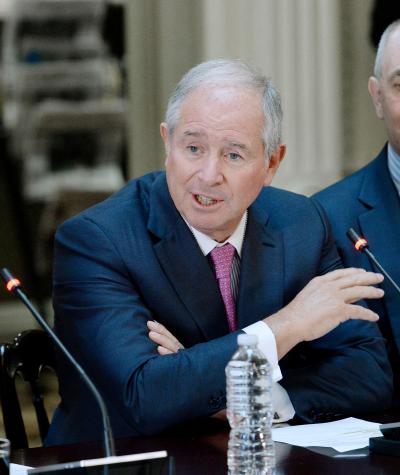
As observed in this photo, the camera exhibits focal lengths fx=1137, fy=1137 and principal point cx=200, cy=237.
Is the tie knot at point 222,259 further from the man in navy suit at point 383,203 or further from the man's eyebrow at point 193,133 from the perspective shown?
the man in navy suit at point 383,203

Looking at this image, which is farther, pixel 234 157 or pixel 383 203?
pixel 383 203

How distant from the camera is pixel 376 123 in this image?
5.23 meters

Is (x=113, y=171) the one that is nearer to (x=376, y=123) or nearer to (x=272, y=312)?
(x=376, y=123)

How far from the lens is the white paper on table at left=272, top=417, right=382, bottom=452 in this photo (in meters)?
2.12

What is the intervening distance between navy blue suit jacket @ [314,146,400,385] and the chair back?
814 millimetres

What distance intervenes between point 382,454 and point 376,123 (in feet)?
11.0

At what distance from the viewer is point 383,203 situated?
3012 mm

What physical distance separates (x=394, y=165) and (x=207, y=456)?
1.30 m

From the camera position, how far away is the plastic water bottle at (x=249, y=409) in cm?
193

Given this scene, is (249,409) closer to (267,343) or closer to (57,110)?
(267,343)

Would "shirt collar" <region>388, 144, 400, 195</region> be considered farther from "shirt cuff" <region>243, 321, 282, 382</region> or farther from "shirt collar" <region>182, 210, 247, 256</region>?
"shirt cuff" <region>243, 321, 282, 382</region>

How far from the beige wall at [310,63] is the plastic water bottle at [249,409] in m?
2.89

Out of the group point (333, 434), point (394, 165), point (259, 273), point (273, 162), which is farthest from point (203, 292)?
point (394, 165)

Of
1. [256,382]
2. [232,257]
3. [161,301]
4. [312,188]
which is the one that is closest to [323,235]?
[232,257]
